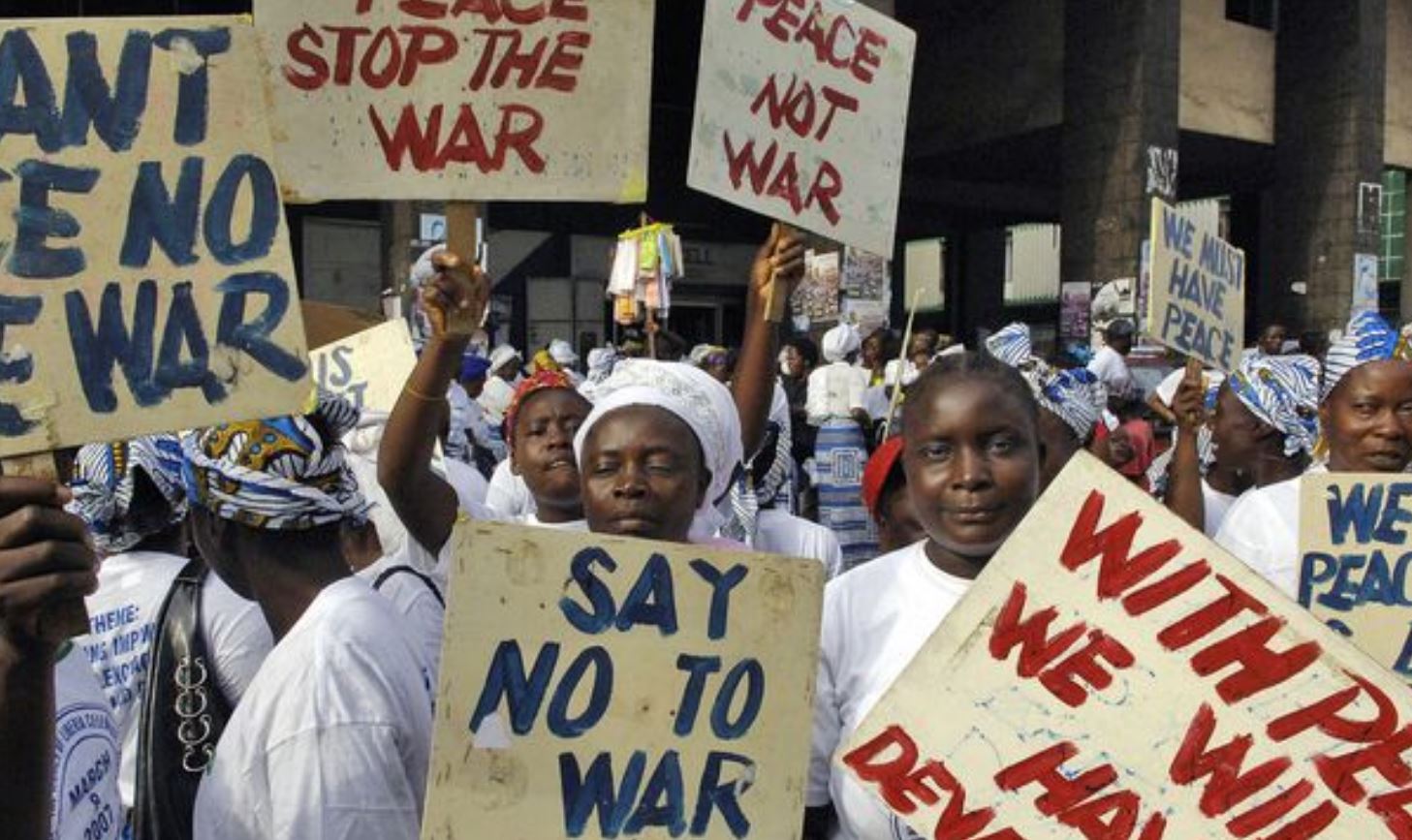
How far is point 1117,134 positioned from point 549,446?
42.3ft

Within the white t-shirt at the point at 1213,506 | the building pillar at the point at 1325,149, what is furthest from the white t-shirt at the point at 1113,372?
the building pillar at the point at 1325,149

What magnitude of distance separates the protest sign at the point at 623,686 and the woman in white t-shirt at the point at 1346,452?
174cm

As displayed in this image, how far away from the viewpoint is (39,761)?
58.7 inches

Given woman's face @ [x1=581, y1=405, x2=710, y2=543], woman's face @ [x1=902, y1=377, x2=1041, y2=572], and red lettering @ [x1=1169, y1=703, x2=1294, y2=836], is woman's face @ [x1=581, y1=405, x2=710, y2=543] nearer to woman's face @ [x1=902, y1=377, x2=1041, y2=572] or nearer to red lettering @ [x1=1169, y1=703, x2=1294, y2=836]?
woman's face @ [x1=902, y1=377, x2=1041, y2=572]

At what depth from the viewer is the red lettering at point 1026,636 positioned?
176 cm

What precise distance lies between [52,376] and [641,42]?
3.94 feet

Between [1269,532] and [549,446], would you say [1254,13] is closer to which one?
[1269,532]

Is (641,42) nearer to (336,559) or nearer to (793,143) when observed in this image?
(793,143)

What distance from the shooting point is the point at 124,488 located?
9.32 feet

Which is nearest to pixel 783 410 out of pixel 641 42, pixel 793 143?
pixel 793 143

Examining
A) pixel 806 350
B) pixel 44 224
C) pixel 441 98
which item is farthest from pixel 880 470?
pixel 806 350

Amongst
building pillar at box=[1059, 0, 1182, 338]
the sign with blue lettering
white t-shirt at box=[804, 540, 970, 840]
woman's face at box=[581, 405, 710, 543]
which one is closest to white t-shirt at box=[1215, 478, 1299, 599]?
white t-shirt at box=[804, 540, 970, 840]

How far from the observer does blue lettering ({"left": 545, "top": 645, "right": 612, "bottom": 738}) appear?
1.76m

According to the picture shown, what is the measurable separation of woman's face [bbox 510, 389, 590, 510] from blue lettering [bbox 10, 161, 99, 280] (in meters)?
1.71
